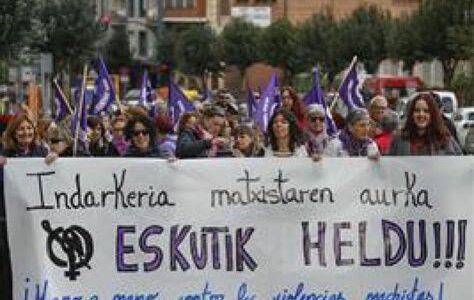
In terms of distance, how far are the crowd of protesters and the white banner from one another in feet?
0.47

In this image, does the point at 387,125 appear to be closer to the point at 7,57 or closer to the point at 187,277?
the point at 187,277

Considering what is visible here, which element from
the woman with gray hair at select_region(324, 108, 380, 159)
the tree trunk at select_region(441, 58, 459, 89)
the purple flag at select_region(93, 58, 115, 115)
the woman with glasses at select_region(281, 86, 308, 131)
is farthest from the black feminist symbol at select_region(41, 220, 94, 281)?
the tree trunk at select_region(441, 58, 459, 89)

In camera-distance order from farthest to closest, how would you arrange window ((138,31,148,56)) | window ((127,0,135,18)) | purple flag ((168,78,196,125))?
window ((138,31,148,56)), window ((127,0,135,18)), purple flag ((168,78,196,125))

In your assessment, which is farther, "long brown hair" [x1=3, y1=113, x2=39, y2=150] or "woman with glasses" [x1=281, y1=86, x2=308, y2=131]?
"woman with glasses" [x1=281, y1=86, x2=308, y2=131]

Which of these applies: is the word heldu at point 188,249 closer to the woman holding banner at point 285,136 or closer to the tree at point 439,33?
the woman holding banner at point 285,136

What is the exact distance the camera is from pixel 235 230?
7.28 metres

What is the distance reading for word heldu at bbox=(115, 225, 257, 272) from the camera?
721 centimetres

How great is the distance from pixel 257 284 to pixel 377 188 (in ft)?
2.81

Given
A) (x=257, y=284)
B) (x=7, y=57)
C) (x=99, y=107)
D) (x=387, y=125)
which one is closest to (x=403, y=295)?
(x=257, y=284)

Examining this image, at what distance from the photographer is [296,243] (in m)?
7.27

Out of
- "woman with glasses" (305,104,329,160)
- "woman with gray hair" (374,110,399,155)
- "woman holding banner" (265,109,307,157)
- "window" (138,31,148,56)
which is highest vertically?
"woman holding banner" (265,109,307,157)

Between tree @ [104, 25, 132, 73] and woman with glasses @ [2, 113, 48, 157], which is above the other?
woman with glasses @ [2, 113, 48, 157]

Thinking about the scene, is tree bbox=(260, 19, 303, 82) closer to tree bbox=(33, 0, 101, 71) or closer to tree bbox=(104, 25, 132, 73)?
tree bbox=(104, 25, 132, 73)

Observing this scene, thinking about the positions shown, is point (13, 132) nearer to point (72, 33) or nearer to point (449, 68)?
point (72, 33)
